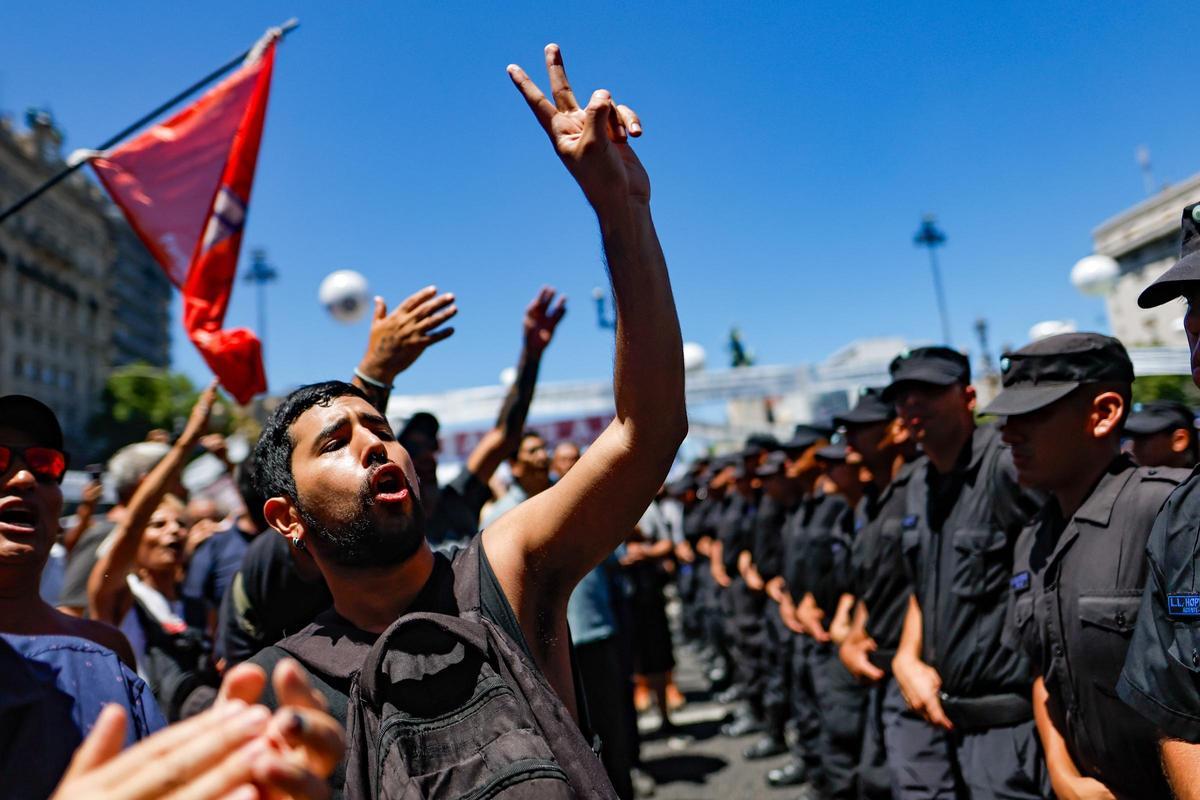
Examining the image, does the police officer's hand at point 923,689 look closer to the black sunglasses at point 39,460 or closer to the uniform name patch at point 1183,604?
the uniform name patch at point 1183,604

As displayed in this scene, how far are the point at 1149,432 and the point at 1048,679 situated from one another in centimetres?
279

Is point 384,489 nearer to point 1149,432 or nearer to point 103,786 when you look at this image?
point 103,786

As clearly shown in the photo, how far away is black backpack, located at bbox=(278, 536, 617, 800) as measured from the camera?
52.3 inches

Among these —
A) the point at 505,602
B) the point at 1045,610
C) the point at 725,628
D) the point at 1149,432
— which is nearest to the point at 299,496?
the point at 505,602

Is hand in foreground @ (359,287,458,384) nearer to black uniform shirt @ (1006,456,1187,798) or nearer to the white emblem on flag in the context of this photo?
black uniform shirt @ (1006,456,1187,798)

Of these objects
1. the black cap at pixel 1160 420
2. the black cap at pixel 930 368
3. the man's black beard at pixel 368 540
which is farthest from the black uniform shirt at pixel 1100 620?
the black cap at pixel 1160 420

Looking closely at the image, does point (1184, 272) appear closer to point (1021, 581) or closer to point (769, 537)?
point (1021, 581)

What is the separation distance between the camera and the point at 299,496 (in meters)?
2.02

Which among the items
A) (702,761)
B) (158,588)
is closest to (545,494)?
(158,588)

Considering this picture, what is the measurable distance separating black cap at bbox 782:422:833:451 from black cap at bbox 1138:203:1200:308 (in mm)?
5009

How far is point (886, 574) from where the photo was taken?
4.46m

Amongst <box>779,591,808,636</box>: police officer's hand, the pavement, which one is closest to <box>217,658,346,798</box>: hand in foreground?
<box>779,591,808,636</box>: police officer's hand

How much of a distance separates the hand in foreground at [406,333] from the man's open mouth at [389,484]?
81 centimetres

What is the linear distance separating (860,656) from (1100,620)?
2.15m
